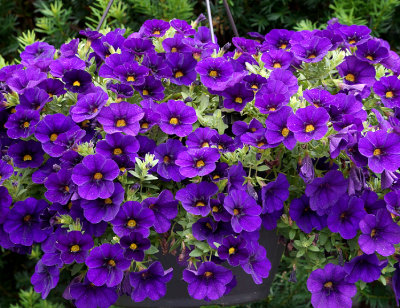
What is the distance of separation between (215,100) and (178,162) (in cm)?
22

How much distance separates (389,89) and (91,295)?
0.70m

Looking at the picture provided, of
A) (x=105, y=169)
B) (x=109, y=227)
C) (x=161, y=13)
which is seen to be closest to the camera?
(x=105, y=169)

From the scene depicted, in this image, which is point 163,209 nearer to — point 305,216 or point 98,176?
point 98,176

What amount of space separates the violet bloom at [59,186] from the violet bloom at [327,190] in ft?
1.34

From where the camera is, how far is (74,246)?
3.17 ft

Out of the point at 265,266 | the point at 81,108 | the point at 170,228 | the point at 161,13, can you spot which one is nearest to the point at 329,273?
the point at 265,266

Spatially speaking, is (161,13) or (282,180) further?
(161,13)

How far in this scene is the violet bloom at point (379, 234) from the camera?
934mm

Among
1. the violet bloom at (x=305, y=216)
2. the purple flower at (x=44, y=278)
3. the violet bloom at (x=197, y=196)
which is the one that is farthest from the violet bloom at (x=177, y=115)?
the purple flower at (x=44, y=278)

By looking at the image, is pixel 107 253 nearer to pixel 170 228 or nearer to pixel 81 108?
pixel 170 228

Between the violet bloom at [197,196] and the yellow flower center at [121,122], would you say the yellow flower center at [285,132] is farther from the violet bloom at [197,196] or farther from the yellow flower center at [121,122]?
the yellow flower center at [121,122]

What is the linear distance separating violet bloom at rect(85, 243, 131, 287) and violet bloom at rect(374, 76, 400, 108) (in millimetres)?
590

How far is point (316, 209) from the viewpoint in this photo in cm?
95

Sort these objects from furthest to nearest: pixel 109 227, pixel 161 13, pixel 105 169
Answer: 1. pixel 161 13
2. pixel 109 227
3. pixel 105 169
